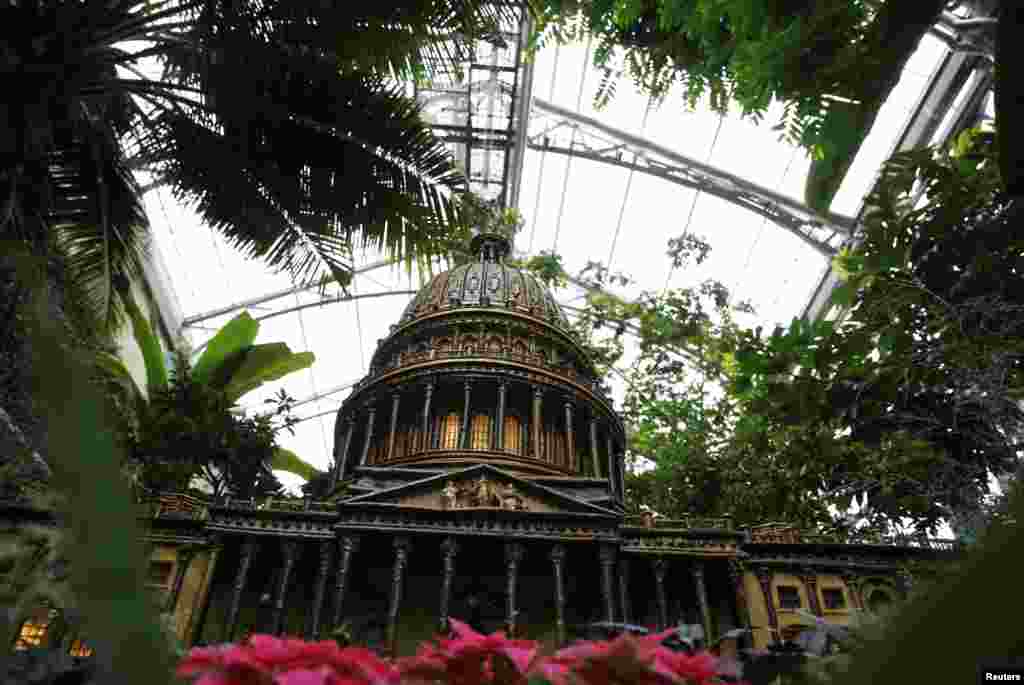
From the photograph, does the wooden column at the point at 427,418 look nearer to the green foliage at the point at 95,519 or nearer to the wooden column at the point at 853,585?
the wooden column at the point at 853,585

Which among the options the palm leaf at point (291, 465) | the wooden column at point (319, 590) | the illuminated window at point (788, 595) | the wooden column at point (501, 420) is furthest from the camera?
the palm leaf at point (291, 465)

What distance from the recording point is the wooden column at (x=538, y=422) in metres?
29.3

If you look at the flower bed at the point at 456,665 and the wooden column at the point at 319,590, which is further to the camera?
the wooden column at the point at 319,590

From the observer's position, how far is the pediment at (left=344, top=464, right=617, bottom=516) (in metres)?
20.9

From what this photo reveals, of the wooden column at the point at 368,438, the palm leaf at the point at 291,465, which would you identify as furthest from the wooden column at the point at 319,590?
the palm leaf at the point at 291,465

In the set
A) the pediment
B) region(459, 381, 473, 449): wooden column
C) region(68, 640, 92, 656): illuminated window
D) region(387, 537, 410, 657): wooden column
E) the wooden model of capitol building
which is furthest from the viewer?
region(459, 381, 473, 449): wooden column

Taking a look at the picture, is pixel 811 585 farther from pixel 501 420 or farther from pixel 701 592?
pixel 501 420

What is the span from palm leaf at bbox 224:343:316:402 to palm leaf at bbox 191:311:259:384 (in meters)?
0.64

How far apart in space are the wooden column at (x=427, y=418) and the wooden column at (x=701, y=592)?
12.5 meters

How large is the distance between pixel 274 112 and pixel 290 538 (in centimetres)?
1432

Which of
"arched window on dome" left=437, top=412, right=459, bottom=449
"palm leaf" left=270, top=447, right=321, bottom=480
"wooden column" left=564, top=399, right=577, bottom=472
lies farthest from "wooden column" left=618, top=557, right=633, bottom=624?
"palm leaf" left=270, top=447, right=321, bottom=480

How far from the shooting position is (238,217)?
992 centimetres

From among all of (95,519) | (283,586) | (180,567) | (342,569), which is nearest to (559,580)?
(342,569)

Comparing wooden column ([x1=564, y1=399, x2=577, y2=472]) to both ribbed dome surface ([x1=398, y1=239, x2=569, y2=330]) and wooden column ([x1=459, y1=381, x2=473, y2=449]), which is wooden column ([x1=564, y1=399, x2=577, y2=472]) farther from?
ribbed dome surface ([x1=398, y1=239, x2=569, y2=330])
